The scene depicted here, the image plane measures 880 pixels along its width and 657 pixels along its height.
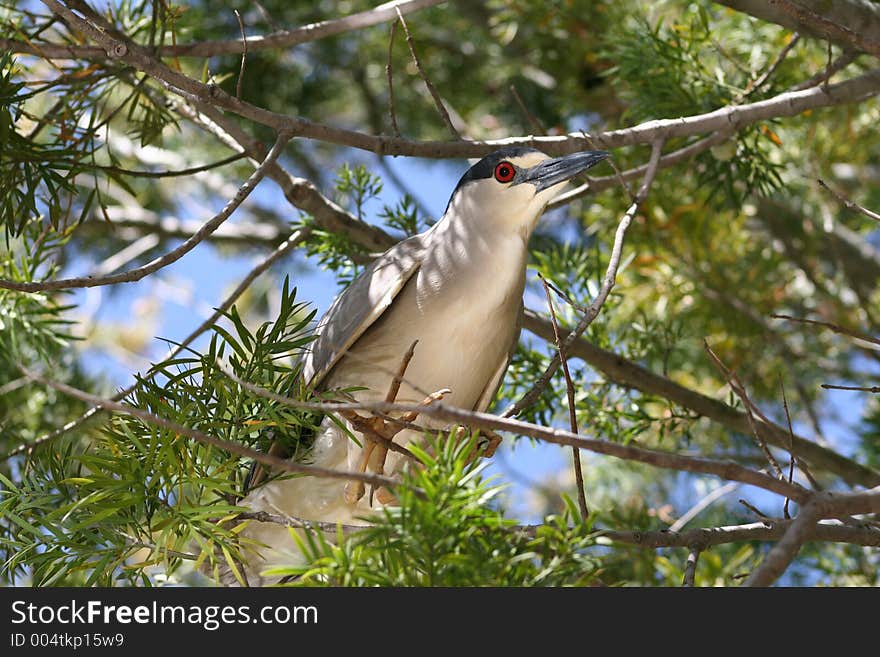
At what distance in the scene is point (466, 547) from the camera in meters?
1.14

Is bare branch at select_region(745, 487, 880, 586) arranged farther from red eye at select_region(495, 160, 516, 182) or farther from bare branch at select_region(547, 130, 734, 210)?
red eye at select_region(495, 160, 516, 182)

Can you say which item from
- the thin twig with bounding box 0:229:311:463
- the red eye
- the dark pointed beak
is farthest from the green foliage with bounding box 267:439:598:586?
the red eye

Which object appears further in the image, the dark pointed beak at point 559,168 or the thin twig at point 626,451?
the dark pointed beak at point 559,168

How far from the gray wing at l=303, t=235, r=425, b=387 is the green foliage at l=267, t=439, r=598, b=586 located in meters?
0.80

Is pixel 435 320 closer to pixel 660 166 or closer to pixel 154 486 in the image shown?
pixel 660 166

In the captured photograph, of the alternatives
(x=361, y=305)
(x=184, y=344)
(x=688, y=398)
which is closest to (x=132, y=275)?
(x=184, y=344)

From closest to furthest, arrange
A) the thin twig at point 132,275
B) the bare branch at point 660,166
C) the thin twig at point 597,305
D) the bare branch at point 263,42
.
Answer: the thin twig at point 132,275 → the thin twig at point 597,305 → the bare branch at point 263,42 → the bare branch at point 660,166

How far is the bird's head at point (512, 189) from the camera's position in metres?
2.06

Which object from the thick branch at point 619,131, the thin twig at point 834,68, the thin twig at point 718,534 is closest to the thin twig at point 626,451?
the thin twig at point 718,534

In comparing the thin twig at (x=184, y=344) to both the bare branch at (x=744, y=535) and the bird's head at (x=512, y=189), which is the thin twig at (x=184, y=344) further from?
the bare branch at (x=744, y=535)

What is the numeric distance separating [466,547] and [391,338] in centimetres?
93

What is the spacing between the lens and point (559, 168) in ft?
6.53

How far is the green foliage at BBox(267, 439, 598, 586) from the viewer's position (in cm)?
111

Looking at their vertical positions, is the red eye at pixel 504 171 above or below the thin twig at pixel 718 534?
above
